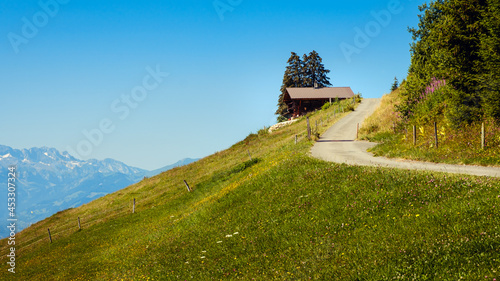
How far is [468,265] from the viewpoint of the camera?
23.6 ft

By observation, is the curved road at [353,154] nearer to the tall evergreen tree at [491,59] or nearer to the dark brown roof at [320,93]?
the tall evergreen tree at [491,59]

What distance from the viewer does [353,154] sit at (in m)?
27.5

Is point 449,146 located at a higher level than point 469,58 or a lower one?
lower

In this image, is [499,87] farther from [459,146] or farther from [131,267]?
[131,267]

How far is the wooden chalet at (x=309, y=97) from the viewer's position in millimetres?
86688

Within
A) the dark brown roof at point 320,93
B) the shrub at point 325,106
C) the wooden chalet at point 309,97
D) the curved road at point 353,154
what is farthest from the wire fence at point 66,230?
the dark brown roof at point 320,93

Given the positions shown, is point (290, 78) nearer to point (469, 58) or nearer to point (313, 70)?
point (313, 70)

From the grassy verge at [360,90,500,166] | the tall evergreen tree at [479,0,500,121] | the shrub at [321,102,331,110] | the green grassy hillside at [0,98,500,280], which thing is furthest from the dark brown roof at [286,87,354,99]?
the green grassy hillside at [0,98,500,280]

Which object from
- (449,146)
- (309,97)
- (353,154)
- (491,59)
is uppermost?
(309,97)

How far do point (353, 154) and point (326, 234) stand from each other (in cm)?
1739

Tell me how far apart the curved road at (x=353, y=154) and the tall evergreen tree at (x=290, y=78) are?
43623mm

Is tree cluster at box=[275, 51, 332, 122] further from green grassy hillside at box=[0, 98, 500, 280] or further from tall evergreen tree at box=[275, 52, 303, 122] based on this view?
green grassy hillside at box=[0, 98, 500, 280]

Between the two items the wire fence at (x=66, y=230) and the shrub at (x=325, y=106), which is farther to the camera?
the shrub at (x=325, y=106)

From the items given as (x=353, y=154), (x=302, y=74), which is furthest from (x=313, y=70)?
(x=353, y=154)
